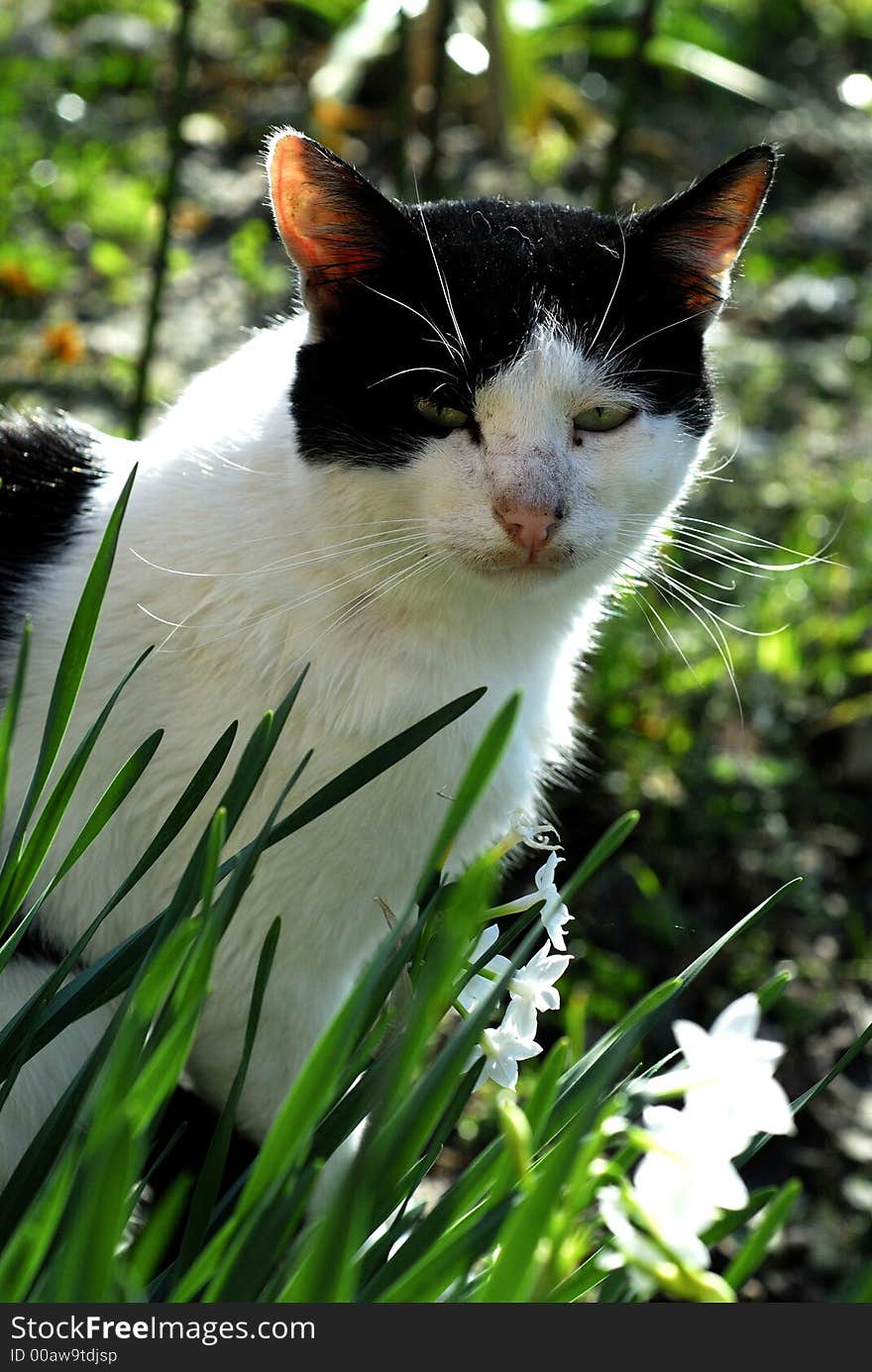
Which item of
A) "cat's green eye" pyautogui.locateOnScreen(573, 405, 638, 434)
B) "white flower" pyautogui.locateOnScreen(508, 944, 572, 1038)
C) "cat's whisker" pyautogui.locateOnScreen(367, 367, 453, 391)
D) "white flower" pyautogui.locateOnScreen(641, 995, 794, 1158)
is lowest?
"white flower" pyautogui.locateOnScreen(508, 944, 572, 1038)

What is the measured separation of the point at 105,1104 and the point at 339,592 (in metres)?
0.84

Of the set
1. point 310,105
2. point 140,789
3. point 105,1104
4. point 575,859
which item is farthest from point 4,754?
point 310,105

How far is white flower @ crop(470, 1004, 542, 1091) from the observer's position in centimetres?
115

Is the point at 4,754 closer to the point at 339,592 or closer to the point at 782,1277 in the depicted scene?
the point at 339,592

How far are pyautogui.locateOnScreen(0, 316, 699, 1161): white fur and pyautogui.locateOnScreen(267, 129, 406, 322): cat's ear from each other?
0.56 feet

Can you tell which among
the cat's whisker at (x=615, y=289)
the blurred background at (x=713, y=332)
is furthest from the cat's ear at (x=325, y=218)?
the blurred background at (x=713, y=332)

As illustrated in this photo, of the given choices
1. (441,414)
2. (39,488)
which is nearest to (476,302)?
(441,414)

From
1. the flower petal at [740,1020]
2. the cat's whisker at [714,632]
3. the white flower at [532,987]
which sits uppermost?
the flower petal at [740,1020]

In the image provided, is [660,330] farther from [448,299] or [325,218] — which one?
[325,218]

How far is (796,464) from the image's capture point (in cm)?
387

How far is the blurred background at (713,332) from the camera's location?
8.61ft

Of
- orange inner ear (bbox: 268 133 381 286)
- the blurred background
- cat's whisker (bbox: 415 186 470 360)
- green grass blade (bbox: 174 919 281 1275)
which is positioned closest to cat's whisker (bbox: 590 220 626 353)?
cat's whisker (bbox: 415 186 470 360)

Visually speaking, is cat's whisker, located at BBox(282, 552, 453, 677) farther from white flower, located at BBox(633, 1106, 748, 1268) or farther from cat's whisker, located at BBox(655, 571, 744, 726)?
white flower, located at BBox(633, 1106, 748, 1268)

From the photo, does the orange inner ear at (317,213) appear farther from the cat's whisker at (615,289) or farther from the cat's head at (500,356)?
the cat's whisker at (615,289)
